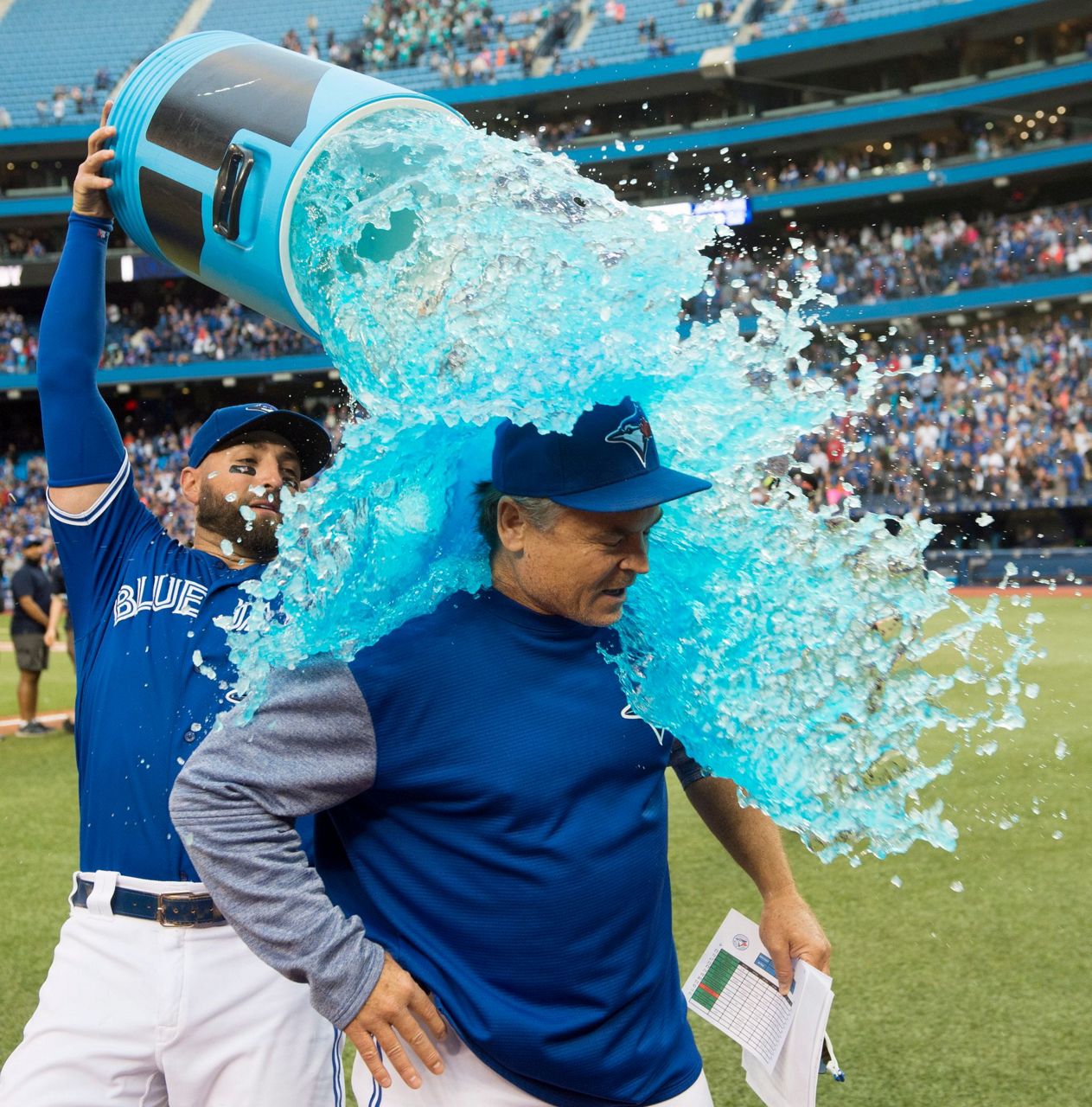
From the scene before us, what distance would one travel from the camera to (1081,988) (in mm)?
4461

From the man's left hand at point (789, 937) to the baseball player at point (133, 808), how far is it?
2.98ft

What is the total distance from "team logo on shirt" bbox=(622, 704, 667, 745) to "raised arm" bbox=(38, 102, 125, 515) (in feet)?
4.34

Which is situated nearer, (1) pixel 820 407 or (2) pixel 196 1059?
(1) pixel 820 407

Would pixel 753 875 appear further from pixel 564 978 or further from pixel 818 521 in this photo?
pixel 818 521

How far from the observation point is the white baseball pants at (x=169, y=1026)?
236 cm

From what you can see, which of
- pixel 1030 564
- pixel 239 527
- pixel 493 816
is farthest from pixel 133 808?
pixel 1030 564

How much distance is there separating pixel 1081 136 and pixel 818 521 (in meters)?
27.9

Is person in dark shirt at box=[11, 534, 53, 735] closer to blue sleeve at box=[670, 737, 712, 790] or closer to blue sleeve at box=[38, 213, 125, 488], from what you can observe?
blue sleeve at box=[38, 213, 125, 488]

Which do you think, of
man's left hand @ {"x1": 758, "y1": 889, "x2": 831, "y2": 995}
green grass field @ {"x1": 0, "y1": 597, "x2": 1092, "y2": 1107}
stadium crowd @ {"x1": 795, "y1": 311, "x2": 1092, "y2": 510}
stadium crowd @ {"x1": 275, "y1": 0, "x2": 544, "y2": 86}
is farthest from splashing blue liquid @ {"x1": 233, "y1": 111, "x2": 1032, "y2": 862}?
stadium crowd @ {"x1": 275, "y1": 0, "x2": 544, "y2": 86}

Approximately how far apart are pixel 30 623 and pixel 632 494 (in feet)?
30.8

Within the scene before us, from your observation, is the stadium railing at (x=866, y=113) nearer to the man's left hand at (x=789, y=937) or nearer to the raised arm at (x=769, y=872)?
the raised arm at (x=769, y=872)

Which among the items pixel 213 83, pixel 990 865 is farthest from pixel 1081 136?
pixel 213 83

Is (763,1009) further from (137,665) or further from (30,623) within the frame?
(30,623)

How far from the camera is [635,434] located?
1.82 metres
